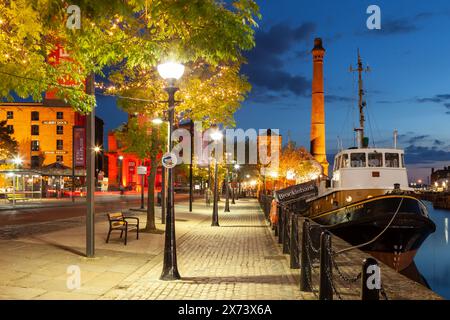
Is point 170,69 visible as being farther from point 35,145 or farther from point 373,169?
point 35,145

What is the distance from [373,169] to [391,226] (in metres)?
4.11

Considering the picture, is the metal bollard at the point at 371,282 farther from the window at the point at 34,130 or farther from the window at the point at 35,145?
the window at the point at 34,130

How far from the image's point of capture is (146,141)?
60.7ft

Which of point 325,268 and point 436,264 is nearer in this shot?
point 325,268

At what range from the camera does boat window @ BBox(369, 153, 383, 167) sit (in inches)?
848

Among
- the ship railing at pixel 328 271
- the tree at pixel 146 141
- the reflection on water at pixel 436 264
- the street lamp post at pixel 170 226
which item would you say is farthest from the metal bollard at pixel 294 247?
the reflection on water at pixel 436 264

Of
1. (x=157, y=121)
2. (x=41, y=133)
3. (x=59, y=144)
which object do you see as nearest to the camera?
(x=157, y=121)

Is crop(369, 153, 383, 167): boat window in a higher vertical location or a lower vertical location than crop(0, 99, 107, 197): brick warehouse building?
lower

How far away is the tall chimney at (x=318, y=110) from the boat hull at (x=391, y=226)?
44210 mm

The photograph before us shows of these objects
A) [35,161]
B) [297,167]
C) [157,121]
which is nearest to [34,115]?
[35,161]

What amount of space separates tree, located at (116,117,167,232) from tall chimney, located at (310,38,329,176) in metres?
45.7

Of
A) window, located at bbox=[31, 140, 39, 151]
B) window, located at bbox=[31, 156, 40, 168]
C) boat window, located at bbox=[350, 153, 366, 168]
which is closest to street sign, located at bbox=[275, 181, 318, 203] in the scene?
boat window, located at bbox=[350, 153, 366, 168]

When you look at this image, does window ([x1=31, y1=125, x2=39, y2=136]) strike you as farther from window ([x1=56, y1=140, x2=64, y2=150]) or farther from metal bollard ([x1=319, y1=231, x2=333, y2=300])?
metal bollard ([x1=319, y1=231, x2=333, y2=300])
